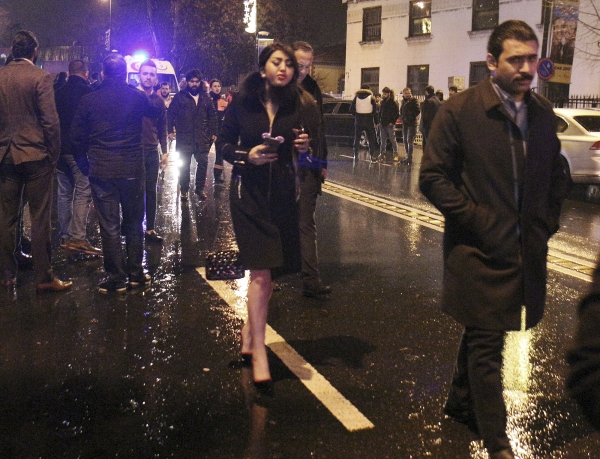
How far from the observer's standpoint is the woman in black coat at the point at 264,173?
4.30 meters

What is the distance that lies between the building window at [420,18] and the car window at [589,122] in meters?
20.4

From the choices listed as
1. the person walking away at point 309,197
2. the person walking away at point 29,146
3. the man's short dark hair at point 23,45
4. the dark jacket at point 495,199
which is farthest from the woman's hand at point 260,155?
the man's short dark hair at point 23,45

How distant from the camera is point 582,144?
502 inches

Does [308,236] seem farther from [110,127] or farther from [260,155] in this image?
[260,155]

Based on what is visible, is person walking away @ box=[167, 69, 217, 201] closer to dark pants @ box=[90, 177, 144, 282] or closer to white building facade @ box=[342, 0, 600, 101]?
dark pants @ box=[90, 177, 144, 282]

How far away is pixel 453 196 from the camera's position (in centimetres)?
339

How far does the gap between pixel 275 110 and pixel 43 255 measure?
10.3ft

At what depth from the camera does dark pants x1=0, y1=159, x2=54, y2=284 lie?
6402 mm

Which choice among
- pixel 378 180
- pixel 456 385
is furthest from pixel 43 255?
pixel 378 180

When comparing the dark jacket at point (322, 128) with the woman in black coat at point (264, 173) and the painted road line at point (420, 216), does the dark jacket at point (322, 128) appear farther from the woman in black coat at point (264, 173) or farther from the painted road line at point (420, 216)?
the painted road line at point (420, 216)

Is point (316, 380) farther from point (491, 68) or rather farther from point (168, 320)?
point (491, 68)

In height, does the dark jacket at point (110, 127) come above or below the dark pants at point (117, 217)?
above

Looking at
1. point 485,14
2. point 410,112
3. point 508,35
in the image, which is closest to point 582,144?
point 410,112

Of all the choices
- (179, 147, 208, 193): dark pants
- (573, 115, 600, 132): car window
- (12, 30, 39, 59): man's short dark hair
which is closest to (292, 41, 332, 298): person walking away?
(12, 30, 39, 59): man's short dark hair
